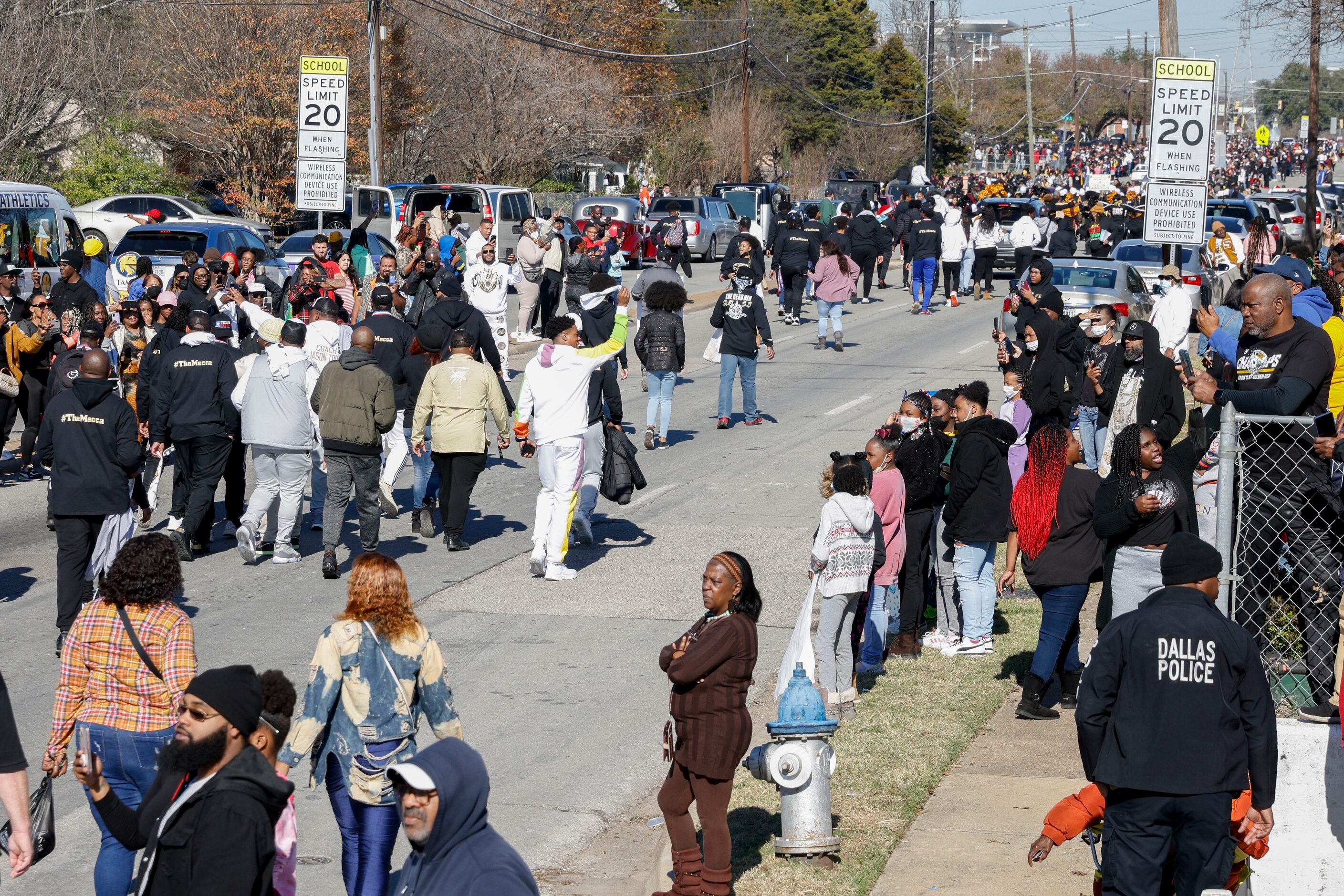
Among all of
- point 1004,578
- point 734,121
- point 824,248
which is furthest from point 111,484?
point 734,121

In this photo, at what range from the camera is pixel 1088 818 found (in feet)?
17.8

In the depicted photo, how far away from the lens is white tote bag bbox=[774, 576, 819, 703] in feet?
23.9

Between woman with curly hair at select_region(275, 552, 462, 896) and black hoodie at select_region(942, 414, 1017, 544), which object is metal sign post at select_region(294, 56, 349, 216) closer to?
black hoodie at select_region(942, 414, 1017, 544)

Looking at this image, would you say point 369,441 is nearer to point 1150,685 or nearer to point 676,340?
point 676,340

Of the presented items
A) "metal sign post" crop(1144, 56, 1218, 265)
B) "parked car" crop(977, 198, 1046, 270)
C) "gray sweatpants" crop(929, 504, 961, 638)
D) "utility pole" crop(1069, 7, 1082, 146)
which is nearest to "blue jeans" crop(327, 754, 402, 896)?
"gray sweatpants" crop(929, 504, 961, 638)

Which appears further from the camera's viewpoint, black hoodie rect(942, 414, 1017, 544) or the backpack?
the backpack

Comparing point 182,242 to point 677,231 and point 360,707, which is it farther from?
point 360,707

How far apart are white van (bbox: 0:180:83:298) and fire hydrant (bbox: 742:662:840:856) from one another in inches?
678

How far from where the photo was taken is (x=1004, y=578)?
29.3 ft

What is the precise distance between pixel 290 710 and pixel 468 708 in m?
3.81

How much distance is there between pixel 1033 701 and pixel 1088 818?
3.31 meters

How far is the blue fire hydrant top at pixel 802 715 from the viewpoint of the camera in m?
6.62

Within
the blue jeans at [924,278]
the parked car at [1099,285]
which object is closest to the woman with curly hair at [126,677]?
the parked car at [1099,285]

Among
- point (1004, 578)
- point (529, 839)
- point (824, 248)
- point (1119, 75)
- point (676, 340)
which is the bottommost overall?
point (529, 839)
